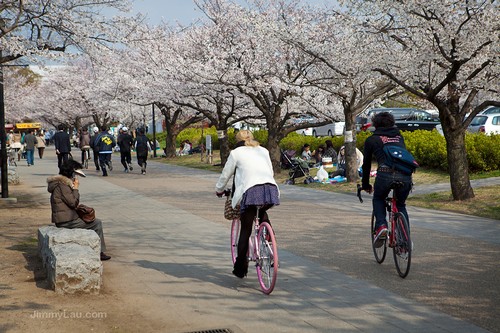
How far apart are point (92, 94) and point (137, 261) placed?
38746mm

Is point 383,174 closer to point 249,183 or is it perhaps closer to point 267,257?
point 249,183

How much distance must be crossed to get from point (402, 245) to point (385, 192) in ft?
1.97

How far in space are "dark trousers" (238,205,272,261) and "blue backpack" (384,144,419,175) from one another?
1.41 m

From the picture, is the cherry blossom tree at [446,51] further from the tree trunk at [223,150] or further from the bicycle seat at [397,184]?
the tree trunk at [223,150]

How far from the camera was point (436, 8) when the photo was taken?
12.0 m

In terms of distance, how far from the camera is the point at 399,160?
23.3 ft

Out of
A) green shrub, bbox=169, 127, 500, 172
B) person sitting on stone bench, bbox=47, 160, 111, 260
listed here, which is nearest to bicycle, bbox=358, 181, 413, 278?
person sitting on stone bench, bbox=47, 160, 111, 260

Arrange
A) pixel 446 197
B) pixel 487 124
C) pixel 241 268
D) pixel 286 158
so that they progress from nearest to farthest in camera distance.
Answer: pixel 241 268, pixel 446 197, pixel 286 158, pixel 487 124

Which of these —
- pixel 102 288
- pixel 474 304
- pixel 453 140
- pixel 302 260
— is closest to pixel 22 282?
pixel 102 288

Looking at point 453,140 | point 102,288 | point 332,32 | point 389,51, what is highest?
point 332,32

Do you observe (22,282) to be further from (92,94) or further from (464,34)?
(92,94)

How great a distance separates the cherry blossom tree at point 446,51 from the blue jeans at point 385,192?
5.49 meters

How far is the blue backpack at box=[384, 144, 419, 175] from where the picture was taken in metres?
7.07

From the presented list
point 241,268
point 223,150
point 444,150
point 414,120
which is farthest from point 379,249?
point 414,120
